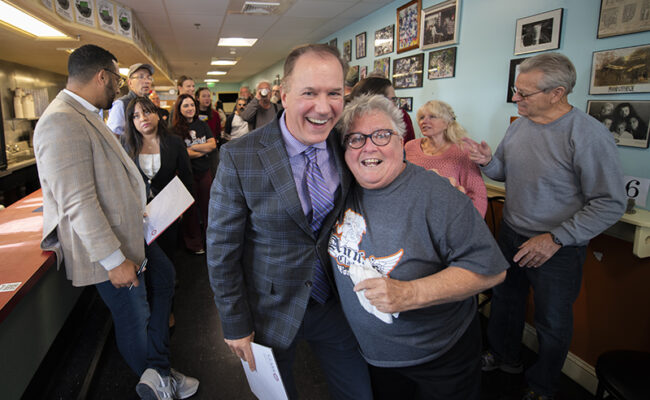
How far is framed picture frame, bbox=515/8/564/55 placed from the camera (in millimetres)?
2375

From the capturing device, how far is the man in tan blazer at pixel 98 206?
1434 millimetres

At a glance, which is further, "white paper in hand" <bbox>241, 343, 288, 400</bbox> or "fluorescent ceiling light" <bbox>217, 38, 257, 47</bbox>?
"fluorescent ceiling light" <bbox>217, 38, 257, 47</bbox>

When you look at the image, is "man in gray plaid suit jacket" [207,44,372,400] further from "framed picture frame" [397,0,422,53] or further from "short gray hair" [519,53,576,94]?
"framed picture frame" [397,0,422,53]

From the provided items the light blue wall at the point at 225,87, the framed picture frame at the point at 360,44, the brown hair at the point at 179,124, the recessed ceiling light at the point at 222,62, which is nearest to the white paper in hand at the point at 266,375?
the brown hair at the point at 179,124

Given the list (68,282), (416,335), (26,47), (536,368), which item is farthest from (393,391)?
(26,47)

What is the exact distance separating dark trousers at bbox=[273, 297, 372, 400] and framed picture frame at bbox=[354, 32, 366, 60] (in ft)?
15.4

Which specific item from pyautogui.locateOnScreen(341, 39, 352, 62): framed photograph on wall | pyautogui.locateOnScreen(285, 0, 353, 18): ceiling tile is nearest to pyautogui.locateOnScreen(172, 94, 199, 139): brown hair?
pyautogui.locateOnScreen(285, 0, 353, 18): ceiling tile

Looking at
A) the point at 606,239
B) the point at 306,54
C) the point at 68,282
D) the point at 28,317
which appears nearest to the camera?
the point at 306,54

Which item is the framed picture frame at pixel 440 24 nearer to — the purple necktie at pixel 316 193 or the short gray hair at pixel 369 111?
the short gray hair at pixel 369 111

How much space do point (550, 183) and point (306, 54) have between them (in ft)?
4.73

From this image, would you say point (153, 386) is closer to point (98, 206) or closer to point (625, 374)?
point (98, 206)

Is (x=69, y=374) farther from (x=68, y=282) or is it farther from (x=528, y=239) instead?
(x=528, y=239)

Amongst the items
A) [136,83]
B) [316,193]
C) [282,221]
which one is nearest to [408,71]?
[136,83]

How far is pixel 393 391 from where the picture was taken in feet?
4.53
